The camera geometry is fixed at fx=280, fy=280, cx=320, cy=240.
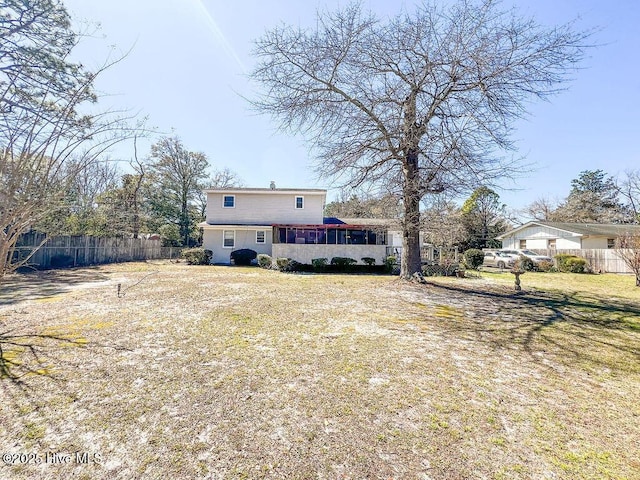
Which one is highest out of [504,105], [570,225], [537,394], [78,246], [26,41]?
[26,41]

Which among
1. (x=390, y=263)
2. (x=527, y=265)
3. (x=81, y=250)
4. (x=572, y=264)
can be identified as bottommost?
(x=527, y=265)

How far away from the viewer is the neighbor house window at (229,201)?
2116 cm

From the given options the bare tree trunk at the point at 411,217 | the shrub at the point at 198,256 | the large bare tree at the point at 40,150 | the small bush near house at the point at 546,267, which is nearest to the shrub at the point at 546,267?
the small bush near house at the point at 546,267

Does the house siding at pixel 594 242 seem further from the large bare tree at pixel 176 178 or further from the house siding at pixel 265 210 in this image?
the large bare tree at pixel 176 178

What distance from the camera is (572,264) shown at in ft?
60.7

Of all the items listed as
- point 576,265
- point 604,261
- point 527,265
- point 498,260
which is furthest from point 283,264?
point 604,261

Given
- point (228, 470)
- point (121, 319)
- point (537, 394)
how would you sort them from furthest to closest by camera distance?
point (121, 319)
point (537, 394)
point (228, 470)

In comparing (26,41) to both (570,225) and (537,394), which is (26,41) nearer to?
(537,394)

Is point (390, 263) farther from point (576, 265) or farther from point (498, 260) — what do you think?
point (576, 265)

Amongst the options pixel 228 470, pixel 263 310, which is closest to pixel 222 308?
pixel 263 310

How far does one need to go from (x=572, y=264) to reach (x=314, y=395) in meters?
22.7

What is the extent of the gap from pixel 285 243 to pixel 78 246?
1333 centimetres

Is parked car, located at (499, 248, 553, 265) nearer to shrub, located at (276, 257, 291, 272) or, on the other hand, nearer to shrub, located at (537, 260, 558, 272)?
shrub, located at (537, 260, 558, 272)

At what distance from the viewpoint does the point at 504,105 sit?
8531 mm
